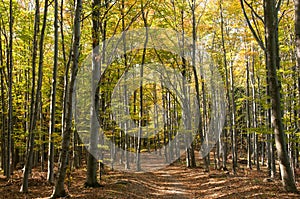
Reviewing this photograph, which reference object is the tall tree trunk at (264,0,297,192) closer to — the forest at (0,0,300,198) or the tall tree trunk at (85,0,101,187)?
the forest at (0,0,300,198)

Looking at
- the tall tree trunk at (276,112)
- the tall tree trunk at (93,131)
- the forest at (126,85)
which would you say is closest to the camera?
the tall tree trunk at (276,112)

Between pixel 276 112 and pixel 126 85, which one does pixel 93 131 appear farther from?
pixel 126 85

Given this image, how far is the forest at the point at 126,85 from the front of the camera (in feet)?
31.7

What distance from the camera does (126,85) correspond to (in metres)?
19.8

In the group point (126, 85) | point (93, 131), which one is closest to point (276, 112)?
point (93, 131)

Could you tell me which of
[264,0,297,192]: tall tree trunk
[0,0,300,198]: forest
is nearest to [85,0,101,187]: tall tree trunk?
[0,0,300,198]: forest

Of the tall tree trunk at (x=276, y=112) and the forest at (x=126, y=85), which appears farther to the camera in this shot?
the forest at (x=126, y=85)

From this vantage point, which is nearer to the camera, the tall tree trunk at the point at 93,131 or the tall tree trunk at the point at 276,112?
the tall tree trunk at the point at 276,112

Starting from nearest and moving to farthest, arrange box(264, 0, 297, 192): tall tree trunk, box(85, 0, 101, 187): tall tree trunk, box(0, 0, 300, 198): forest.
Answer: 1. box(264, 0, 297, 192): tall tree trunk
2. box(0, 0, 300, 198): forest
3. box(85, 0, 101, 187): tall tree trunk

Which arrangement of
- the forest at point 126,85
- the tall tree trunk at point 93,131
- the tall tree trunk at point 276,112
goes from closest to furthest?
1. the tall tree trunk at point 276,112
2. the forest at point 126,85
3. the tall tree trunk at point 93,131

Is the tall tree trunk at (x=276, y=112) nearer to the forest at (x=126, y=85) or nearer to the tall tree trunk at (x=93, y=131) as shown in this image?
the forest at (x=126, y=85)

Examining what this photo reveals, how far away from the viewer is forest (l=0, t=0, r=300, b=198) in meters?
9.67

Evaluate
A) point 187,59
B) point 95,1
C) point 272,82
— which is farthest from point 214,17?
point 272,82

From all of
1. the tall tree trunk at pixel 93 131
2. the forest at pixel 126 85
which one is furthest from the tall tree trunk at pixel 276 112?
the tall tree trunk at pixel 93 131
